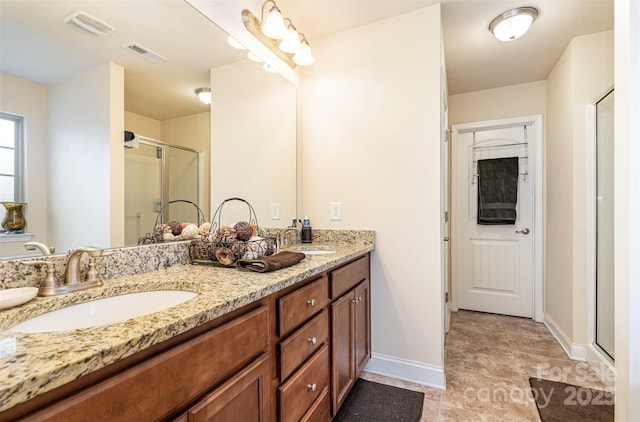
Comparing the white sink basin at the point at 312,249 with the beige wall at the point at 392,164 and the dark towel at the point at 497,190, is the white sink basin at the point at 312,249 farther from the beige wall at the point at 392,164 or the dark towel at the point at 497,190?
the dark towel at the point at 497,190

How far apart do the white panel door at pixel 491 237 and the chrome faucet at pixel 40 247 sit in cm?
328

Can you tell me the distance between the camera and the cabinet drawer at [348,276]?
1.46m

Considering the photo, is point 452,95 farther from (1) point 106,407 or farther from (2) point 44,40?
(1) point 106,407

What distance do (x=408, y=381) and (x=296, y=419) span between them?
108 cm

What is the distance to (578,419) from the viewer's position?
155 cm

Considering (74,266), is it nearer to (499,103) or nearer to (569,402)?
(569,402)

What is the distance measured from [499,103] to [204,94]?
3018 millimetres

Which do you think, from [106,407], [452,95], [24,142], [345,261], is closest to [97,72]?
[24,142]

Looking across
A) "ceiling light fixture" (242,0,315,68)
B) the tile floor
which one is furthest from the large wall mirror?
the tile floor

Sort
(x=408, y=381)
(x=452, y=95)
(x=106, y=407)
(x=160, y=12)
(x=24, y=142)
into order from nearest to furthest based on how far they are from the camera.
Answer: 1. (x=106, y=407)
2. (x=24, y=142)
3. (x=160, y=12)
4. (x=408, y=381)
5. (x=452, y=95)

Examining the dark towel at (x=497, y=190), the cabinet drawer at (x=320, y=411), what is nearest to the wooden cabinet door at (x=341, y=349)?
the cabinet drawer at (x=320, y=411)

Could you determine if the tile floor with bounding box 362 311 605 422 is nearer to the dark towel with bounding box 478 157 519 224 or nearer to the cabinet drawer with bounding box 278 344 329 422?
the cabinet drawer with bounding box 278 344 329 422

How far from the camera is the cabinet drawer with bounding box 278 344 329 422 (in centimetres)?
104

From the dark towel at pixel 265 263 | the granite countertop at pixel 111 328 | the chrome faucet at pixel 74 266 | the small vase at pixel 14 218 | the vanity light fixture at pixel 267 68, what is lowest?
the granite countertop at pixel 111 328
